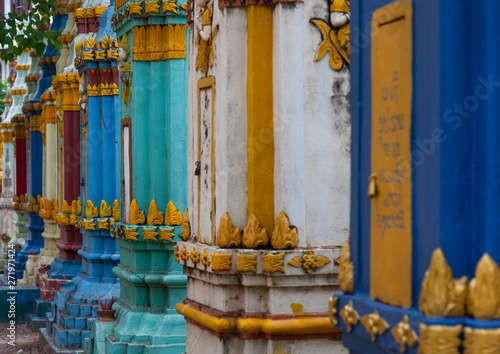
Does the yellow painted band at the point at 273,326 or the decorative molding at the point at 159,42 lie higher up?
the decorative molding at the point at 159,42

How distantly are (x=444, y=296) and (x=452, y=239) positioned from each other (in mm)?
209

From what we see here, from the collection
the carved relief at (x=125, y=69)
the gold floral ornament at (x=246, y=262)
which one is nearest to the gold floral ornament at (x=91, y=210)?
the carved relief at (x=125, y=69)

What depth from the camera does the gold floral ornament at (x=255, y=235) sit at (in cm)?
596

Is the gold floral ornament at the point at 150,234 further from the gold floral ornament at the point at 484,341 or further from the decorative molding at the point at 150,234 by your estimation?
the gold floral ornament at the point at 484,341

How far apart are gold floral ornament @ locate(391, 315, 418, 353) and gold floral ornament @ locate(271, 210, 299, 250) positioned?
258 centimetres

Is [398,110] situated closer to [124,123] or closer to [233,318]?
[233,318]

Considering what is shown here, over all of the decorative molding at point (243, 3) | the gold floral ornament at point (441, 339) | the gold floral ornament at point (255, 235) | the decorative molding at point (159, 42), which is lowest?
the gold floral ornament at point (441, 339)

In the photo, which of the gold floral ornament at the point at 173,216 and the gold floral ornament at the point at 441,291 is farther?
the gold floral ornament at the point at 173,216

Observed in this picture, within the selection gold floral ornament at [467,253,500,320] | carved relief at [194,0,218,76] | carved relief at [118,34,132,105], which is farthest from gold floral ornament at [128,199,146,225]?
gold floral ornament at [467,253,500,320]

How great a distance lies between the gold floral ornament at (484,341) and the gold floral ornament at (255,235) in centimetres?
310

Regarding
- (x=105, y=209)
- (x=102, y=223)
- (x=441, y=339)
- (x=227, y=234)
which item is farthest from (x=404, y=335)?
(x=105, y=209)

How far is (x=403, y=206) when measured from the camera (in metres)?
3.46

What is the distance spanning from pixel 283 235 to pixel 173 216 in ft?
11.4

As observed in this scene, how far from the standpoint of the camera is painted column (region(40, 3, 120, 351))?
40.6 ft
